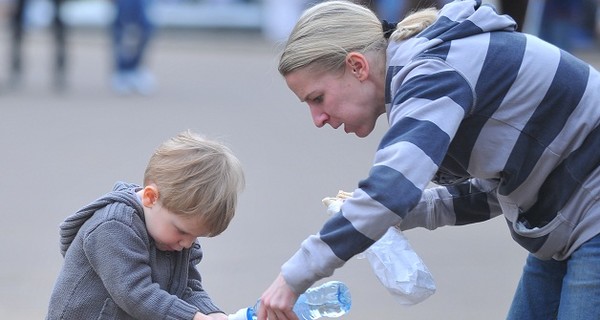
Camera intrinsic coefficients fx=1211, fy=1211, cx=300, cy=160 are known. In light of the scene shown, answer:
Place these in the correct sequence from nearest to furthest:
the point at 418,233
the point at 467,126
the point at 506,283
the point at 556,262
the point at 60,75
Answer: the point at 467,126 → the point at 556,262 → the point at 506,283 → the point at 418,233 → the point at 60,75

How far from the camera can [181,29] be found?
17.8 meters

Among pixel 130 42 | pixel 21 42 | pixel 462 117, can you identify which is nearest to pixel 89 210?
pixel 462 117

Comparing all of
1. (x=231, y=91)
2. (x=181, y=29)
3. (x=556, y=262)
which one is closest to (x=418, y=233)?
(x=556, y=262)

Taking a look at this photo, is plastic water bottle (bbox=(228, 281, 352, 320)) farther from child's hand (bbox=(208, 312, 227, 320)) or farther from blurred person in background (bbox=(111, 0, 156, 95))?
blurred person in background (bbox=(111, 0, 156, 95))

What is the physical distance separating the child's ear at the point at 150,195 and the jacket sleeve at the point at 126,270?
3.3 inches

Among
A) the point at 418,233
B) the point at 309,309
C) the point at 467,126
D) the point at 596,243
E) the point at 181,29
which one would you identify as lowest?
the point at 181,29

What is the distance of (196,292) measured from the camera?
335 cm

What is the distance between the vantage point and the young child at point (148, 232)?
305 cm

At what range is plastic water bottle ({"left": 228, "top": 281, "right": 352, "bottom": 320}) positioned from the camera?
3.35 m

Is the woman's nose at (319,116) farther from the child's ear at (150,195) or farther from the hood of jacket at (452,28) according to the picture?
the child's ear at (150,195)

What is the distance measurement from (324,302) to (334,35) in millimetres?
804

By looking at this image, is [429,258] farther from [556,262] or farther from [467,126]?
[467,126]

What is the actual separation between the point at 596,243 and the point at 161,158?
1134mm

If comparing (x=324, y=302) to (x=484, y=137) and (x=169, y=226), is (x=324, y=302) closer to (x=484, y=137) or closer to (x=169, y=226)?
(x=169, y=226)
